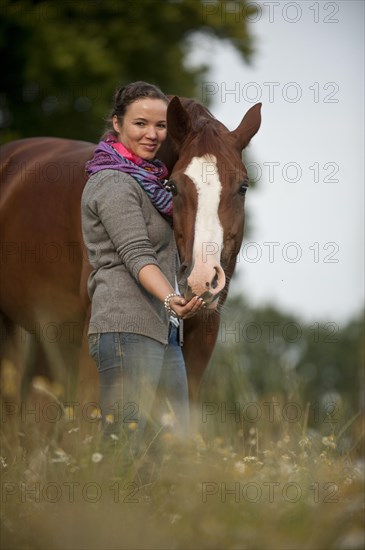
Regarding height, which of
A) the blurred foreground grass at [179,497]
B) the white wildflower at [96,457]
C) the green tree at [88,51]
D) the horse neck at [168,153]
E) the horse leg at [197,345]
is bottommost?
the blurred foreground grass at [179,497]

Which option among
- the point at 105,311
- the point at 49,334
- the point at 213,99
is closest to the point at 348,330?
the point at 213,99

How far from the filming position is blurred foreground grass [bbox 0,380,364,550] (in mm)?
4074

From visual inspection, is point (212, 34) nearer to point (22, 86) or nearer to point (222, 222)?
point (22, 86)

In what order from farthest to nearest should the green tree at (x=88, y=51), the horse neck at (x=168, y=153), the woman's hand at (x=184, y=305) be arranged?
the green tree at (x=88, y=51) < the horse neck at (x=168, y=153) < the woman's hand at (x=184, y=305)

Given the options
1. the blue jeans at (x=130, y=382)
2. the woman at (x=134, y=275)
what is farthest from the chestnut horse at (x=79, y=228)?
the blue jeans at (x=130, y=382)

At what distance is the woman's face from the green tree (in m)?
7.47

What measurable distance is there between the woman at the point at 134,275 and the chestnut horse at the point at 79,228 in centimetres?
11

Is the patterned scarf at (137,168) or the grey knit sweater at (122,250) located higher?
the patterned scarf at (137,168)

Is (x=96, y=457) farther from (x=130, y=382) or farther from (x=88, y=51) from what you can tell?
(x=88, y=51)

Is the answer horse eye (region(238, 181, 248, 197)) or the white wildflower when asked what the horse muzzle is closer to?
horse eye (region(238, 181, 248, 197))

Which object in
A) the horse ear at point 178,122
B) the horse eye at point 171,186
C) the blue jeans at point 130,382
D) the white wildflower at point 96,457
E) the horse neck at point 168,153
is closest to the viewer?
the white wildflower at point 96,457

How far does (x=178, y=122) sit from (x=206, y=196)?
575mm

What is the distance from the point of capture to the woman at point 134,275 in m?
5.26

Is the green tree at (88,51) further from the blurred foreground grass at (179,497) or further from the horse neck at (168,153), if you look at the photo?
the blurred foreground grass at (179,497)
